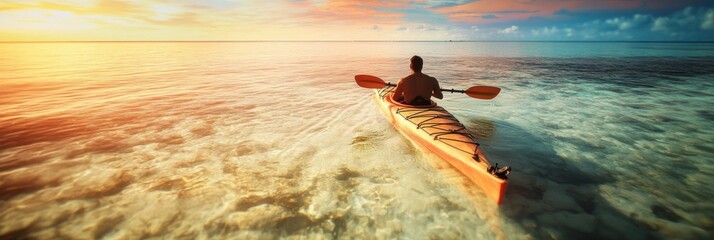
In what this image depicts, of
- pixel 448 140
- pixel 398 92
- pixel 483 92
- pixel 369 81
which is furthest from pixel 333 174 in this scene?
pixel 483 92

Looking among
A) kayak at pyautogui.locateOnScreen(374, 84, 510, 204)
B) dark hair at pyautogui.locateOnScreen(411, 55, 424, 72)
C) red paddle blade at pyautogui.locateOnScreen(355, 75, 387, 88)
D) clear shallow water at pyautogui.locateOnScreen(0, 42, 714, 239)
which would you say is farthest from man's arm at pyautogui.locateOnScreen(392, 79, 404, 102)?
red paddle blade at pyautogui.locateOnScreen(355, 75, 387, 88)

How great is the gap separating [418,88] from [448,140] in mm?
2131

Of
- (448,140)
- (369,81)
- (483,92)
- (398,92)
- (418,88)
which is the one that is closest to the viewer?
(448,140)

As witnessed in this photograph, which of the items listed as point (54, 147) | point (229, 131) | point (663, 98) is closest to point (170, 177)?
point (229, 131)

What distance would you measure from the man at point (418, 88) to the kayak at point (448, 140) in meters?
0.21

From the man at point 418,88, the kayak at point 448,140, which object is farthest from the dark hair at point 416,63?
the kayak at point 448,140

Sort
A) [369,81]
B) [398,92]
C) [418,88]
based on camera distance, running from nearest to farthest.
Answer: [418,88], [398,92], [369,81]

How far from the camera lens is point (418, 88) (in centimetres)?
738

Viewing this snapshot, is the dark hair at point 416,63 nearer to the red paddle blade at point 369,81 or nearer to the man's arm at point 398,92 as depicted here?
the man's arm at point 398,92

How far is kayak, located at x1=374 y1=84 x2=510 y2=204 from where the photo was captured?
430 centimetres

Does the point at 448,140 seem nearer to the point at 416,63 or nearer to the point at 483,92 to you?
the point at 416,63

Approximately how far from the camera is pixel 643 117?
9.34m

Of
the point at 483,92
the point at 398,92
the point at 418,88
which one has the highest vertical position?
the point at 418,88

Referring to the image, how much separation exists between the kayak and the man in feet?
0.69
